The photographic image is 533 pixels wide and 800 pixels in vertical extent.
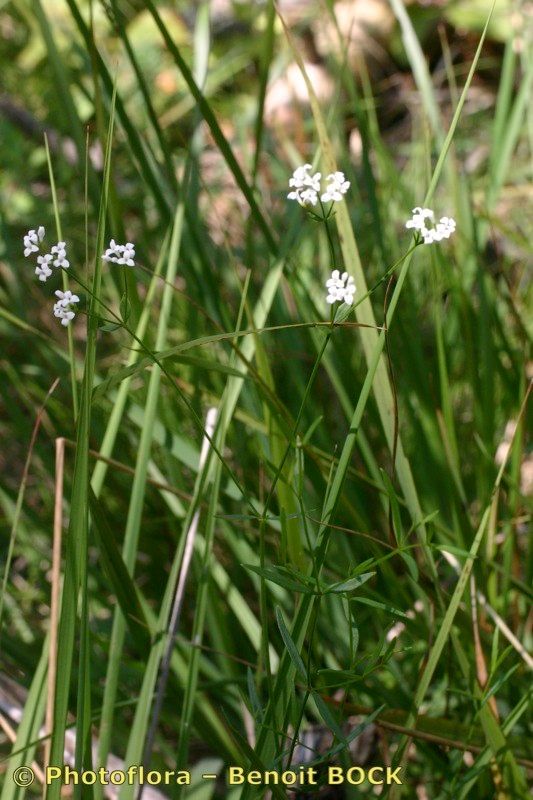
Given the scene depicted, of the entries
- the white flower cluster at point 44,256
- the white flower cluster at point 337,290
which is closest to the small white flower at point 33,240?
the white flower cluster at point 44,256

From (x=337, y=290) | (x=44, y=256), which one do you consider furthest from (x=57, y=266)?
(x=337, y=290)

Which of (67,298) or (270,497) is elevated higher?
(67,298)

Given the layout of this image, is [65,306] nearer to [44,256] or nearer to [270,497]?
[44,256]

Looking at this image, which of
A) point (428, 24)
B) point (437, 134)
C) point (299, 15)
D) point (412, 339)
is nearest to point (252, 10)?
point (299, 15)

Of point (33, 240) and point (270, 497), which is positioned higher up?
point (33, 240)

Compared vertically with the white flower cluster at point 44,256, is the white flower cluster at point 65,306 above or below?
below

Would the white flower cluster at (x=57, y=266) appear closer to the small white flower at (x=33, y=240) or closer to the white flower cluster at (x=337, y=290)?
the small white flower at (x=33, y=240)

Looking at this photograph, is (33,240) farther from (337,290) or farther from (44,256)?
Answer: (337,290)

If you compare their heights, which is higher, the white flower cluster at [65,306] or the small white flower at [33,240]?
the small white flower at [33,240]

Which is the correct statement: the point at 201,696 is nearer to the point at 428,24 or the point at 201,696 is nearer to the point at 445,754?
the point at 445,754

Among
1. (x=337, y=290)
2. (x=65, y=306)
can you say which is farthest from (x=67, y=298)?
(x=337, y=290)
